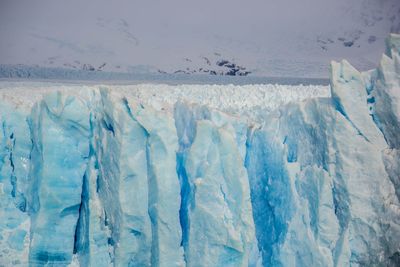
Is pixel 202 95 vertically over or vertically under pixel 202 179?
over

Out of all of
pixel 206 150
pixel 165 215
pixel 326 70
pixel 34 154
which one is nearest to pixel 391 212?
pixel 206 150

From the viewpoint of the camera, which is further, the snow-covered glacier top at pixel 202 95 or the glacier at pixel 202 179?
the snow-covered glacier top at pixel 202 95

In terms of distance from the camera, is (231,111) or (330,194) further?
(231,111)

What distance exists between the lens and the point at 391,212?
4.29m

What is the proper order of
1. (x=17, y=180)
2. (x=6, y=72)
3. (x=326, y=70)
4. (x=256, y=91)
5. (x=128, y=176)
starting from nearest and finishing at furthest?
1. (x=128, y=176)
2. (x=17, y=180)
3. (x=256, y=91)
4. (x=6, y=72)
5. (x=326, y=70)

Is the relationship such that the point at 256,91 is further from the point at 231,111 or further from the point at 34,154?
the point at 34,154

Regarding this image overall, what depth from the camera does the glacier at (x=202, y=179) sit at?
4.35 m

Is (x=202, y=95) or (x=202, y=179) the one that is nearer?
(x=202, y=179)

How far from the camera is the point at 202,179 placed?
4.37 meters

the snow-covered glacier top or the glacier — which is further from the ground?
the snow-covered glacier top

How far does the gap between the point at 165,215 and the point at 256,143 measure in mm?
1424

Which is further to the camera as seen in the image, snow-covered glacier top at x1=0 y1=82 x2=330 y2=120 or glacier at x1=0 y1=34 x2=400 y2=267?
snow-covered glacier top at x1=0 y1=82 x2=330 y2=120

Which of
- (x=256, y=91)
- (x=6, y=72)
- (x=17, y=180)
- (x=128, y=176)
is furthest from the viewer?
(x=6, y=72)

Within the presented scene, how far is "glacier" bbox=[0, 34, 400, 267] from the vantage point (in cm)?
435
